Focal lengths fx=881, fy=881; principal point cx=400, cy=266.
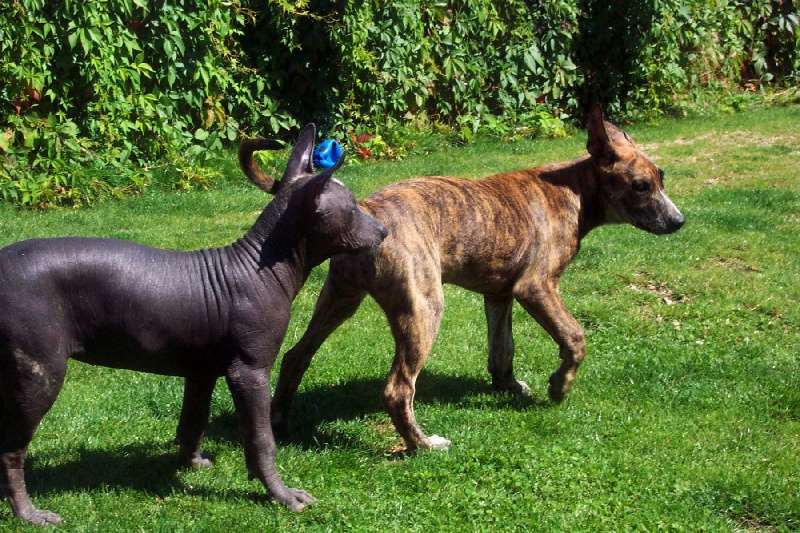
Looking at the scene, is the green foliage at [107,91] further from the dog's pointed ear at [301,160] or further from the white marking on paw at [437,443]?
the white marking on paw at [437,443]

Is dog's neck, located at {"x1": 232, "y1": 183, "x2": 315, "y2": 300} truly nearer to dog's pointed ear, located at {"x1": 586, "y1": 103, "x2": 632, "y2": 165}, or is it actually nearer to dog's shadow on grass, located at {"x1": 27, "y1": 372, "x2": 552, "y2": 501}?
A: dog's shadow on grass, located at {"x1": 27, "y1": 372, "x2": 552, "y2": 501}

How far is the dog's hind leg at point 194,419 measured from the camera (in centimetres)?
488

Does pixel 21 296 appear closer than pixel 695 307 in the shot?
Yes

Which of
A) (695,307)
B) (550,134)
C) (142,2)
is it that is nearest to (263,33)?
(142,2)

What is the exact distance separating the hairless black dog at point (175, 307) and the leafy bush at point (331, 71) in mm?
6362

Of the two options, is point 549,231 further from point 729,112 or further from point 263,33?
point 729,112

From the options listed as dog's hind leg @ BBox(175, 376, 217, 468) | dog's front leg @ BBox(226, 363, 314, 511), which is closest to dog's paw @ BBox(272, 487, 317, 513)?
dog's front leg @ BBox(226, 363, 314, 511)

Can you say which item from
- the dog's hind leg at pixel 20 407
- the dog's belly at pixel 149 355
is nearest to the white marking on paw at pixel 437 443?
the dog's belly at pixel 149 355

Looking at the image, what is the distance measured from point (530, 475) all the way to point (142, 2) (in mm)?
8228

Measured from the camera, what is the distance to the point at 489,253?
566cm

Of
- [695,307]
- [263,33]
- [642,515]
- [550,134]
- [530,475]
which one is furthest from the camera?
[550,134]

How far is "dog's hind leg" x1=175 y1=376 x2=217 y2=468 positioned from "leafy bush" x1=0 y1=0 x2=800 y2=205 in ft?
19.7

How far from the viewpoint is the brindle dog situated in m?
5.18

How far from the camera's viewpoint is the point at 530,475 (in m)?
5.09
